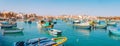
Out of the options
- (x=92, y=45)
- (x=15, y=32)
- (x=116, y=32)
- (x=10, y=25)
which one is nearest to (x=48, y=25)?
(x=10, y=25)

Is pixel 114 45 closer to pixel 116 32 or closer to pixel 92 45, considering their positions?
pixel 92 45

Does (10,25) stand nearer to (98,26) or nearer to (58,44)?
(98,26)

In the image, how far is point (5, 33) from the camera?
2681cm

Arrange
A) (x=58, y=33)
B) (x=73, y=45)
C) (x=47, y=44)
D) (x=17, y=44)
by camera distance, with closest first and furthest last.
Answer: (x=17, y=44) < (x=47, y=44) < (x=73, y=45) < (x=58, y=33)

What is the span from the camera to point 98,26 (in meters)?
39.9

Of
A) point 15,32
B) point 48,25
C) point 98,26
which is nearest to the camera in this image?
point 15,32

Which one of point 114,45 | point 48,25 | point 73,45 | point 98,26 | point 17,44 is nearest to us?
point 17,44

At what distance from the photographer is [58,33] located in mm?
25547

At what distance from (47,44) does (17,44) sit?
2180 millimetres

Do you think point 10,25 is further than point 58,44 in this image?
Yes

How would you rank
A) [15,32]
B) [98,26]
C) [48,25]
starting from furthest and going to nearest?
1. [98,26]
2. [48,25]
3. [15,32]

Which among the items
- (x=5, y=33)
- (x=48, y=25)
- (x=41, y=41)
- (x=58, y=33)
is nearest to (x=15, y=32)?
(x=5, y=33)

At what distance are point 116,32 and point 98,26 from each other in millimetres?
12046

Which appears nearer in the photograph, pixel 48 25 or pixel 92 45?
pixel 92 45
